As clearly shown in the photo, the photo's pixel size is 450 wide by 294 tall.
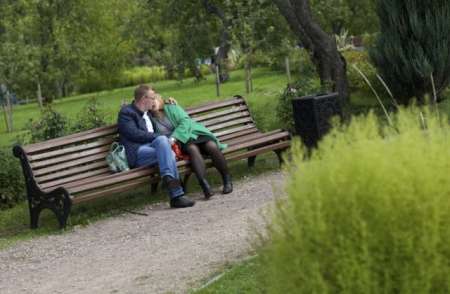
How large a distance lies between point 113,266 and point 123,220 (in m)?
1.91

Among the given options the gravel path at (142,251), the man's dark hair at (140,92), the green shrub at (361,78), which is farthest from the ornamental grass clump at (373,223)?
the green shrub at (361,78)

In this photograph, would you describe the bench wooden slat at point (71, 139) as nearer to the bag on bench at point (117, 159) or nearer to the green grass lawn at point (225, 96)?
the bag on bench at point (117, 159)

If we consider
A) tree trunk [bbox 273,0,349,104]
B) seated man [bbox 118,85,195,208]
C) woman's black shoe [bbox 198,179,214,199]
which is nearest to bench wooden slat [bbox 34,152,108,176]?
seated man [bbox 118,85,195,208]

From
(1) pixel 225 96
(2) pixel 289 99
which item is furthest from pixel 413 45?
(1) pixel 225 96

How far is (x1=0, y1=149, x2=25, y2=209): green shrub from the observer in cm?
966

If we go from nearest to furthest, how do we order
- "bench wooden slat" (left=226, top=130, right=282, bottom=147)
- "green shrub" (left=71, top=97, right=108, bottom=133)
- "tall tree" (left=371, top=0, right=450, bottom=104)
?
"bench wooden slat" (left=226, top=130, right=282, bottom=147) < "green shrub" (left=71, top=97, right=108, bottom=133) < "tall tree" (left=371, top=0, right=450, bottom=104)

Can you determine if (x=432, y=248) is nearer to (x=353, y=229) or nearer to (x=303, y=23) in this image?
(x=353, y=229)

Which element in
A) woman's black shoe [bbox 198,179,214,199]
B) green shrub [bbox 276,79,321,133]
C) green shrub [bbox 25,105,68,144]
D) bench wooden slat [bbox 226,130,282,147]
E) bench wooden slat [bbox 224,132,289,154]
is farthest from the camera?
green shrub [bbox 276,79,321,133]

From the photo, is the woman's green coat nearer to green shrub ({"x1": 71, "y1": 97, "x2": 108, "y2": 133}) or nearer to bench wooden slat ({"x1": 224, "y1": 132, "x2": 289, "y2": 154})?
bench wooden slat ({"x1": 224, "y1": 132, "x2": 289, "y2": 154})

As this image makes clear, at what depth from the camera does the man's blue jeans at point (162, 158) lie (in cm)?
867

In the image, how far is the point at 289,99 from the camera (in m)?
12.1

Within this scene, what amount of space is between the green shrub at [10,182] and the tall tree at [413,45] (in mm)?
6241

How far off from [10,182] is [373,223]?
7243 mm

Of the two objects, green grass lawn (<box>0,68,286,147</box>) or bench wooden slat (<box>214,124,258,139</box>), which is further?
green grass lawn (<box>0,68,286,147</box>)
